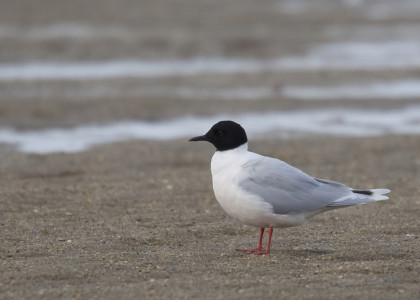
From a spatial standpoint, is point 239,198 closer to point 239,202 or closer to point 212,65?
point 239,202

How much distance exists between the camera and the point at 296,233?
8.16m

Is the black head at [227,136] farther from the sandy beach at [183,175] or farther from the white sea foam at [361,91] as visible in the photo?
the white sea foam at [361,91]

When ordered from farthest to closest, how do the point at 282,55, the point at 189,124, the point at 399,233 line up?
the point at 282,55
the point at 189,124
the point at 399,233

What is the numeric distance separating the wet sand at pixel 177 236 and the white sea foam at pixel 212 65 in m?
9.57

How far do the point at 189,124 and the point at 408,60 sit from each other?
10700 millimetres

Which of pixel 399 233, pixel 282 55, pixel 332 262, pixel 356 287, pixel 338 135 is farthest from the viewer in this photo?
pixel 282 55

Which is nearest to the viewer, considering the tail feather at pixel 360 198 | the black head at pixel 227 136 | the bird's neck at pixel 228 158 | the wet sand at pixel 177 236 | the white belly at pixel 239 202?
the wet sand at pixel 177 236

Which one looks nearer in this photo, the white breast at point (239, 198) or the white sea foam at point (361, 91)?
the white breast at point (239, 198)

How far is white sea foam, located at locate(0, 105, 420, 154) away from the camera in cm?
1475

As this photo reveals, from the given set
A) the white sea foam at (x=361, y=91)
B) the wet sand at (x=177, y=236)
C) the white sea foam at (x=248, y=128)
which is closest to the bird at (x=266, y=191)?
the wet sand at (x=177, y=236)

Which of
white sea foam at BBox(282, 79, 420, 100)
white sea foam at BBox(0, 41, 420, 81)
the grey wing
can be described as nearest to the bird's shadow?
the grey wing

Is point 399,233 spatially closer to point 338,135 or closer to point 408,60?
point 338,135

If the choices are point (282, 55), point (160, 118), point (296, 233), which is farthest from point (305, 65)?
point (296, 233)

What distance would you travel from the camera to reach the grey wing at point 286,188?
6953 mm
